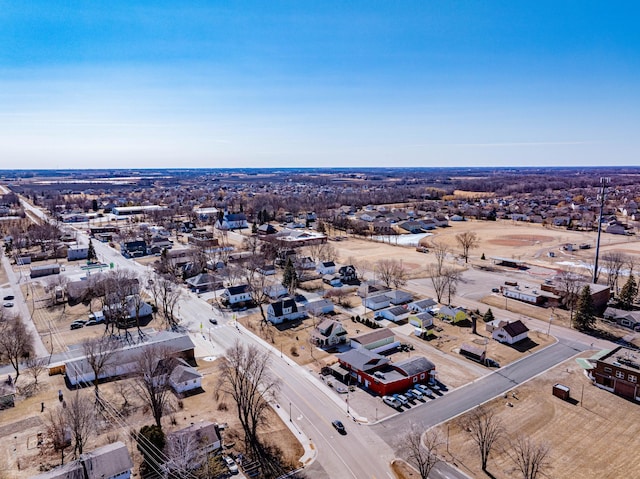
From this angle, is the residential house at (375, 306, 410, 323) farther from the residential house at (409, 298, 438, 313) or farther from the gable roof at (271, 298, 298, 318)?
the gable roof at (271, 298, 298, 318)

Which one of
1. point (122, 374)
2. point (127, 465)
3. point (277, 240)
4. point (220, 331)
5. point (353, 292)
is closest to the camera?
point (127, 465)

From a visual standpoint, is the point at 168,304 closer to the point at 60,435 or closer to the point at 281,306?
the point at 281,306

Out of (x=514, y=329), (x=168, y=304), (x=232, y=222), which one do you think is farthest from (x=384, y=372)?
(x=232, y=222)

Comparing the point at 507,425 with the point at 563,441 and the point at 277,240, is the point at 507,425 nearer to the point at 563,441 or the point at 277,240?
the point at 563,441

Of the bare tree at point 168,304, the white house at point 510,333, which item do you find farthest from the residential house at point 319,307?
the white house at point 510,333

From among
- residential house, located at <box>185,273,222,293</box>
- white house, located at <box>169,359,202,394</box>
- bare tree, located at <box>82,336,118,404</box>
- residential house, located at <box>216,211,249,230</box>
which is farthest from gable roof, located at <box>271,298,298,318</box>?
residential house, located at <box>216,211,249,230</box>

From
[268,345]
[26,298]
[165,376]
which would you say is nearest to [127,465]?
[165,376]
